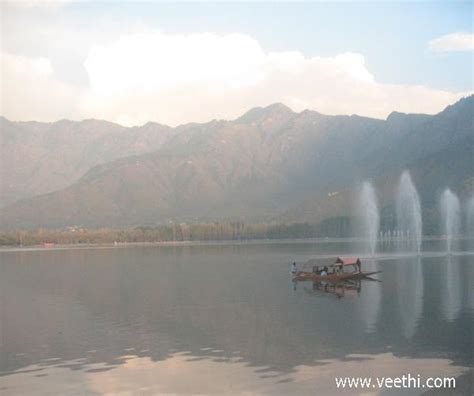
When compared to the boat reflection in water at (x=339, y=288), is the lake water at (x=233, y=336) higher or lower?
lower

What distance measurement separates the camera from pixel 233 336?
37188 millimetres

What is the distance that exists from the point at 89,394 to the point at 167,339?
11.0m

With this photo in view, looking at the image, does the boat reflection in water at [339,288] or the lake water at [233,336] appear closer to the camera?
the lake water at [233,336]

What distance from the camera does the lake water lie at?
27.9 metres

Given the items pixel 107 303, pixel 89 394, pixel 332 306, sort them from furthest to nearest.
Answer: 1. pixel 107 303
2. pixel 332 306
3. pixel 89 394

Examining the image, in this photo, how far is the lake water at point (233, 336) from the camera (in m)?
27.9

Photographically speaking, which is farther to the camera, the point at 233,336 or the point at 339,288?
the point at 339,288

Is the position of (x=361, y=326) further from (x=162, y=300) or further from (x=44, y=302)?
(x=44, y=302)

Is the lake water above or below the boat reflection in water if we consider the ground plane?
below

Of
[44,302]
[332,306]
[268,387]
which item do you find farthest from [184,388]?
[44,302]

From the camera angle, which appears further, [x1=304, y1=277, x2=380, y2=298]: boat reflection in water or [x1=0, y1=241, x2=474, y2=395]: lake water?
[x1=304, y1=277, x2=380, y2=298]: boat reflection in water

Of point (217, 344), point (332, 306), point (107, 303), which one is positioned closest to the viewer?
point (217, 344)

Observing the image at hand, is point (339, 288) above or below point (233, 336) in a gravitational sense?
above

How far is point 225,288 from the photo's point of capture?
62719mm
